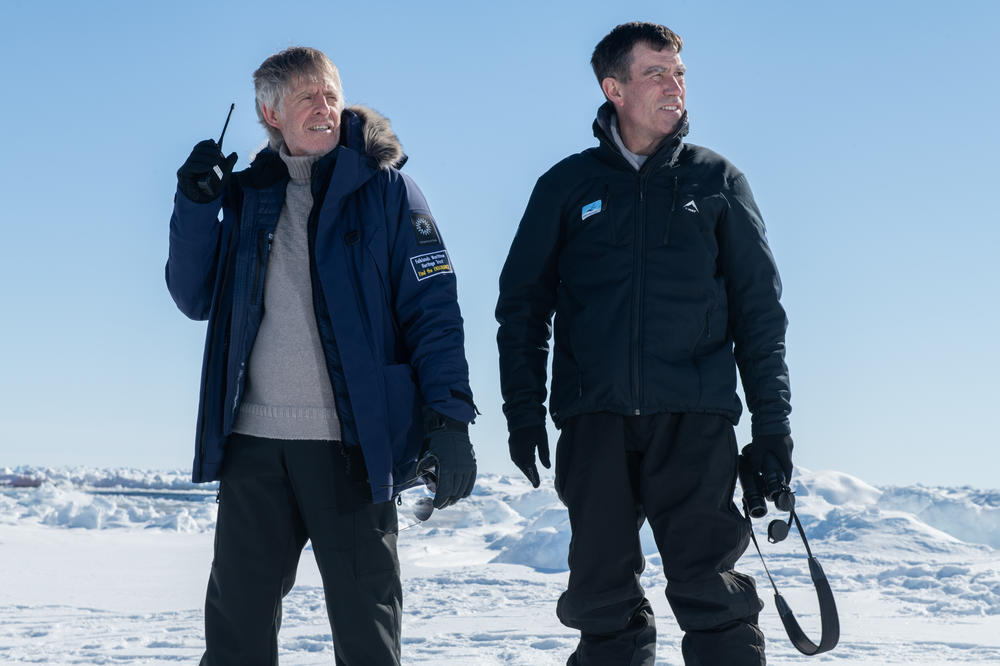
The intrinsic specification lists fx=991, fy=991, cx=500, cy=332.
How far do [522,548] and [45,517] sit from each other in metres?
10.8

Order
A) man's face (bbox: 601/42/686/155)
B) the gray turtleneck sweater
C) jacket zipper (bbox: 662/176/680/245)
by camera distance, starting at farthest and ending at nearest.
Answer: man's face (bbox: 601/42/686/155) → jacket zipper (bbox: 662/176/680/245) → the gray turtleneck sweater

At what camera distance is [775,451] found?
8.87ft

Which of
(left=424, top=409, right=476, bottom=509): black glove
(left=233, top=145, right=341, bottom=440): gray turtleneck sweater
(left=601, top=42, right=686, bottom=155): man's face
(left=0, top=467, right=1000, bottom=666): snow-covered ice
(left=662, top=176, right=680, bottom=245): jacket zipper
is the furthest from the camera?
(left=0, top=467, right=1000, bottom=666): snow-covered ice

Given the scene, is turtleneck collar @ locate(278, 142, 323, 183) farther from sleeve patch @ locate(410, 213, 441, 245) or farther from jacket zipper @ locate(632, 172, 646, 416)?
jacket zipper @ locate(632, 172, 646, 416)

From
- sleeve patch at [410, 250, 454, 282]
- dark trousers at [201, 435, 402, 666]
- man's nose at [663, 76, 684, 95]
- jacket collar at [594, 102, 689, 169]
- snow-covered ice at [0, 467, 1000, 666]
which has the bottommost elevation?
snow-covered ice at [0, 467, 1000, 666]

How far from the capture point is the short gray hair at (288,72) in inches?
106

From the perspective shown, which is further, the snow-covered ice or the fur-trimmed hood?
the snow-covered ice

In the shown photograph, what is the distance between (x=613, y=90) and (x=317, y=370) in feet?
4.06

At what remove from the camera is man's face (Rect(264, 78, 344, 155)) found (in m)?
2.69

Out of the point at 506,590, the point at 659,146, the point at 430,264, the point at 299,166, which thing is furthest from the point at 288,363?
the point at 506,590

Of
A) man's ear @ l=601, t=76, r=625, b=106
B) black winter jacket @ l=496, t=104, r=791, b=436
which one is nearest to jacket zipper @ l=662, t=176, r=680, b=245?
black winter jacket @ l=496, t=104, r=791, b=436

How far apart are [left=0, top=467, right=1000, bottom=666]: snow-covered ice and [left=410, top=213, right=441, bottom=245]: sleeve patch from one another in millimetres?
739

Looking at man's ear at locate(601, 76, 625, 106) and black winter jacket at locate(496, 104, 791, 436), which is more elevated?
man's ear at locate(601, 76, 625, 106)

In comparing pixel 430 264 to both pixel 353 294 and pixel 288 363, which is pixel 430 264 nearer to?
pixel 353 294
